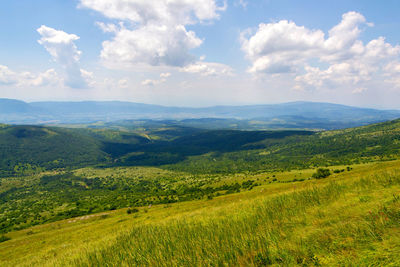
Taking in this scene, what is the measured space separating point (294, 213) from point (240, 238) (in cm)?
374

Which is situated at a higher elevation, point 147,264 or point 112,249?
point 147,264

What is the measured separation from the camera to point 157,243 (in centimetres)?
661

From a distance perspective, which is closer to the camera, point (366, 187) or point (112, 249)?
point (112, 249)

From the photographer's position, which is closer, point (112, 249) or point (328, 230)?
point (328, 230)

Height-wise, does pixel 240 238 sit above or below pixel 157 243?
above

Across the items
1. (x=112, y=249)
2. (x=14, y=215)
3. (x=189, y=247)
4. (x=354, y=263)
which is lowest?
(x=14, y=215)

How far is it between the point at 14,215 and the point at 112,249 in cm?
17546

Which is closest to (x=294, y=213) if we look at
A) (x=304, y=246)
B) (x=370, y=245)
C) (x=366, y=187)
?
(x=304, y=246)

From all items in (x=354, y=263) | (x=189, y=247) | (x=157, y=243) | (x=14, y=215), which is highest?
(x=354, y=263)

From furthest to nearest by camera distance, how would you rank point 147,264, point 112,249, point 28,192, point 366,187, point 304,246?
point 28,192 → point 366,187 → point 112,249 → point 147,264 → point 304,246

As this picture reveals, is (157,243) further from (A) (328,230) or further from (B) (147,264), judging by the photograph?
(A) (328,230)

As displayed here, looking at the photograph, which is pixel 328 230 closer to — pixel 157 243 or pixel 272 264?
pixel 272 264

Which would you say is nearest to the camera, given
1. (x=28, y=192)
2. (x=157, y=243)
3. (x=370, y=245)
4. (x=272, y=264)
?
(x=370, y=245)

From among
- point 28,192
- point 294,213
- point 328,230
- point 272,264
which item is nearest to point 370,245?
point 328,230
